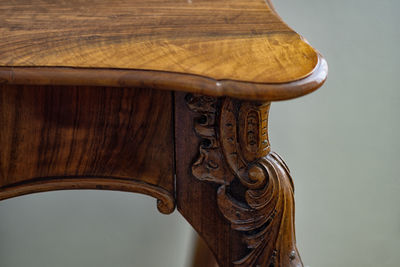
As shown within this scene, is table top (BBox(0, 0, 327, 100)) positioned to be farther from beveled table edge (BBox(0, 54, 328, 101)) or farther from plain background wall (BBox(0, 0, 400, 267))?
plain background wall (BBox(0, 0, 400, 267))

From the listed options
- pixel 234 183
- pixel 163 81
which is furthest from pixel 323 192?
pixel 163 81

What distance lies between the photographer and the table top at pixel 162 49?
1.18ft

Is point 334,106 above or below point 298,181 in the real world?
above

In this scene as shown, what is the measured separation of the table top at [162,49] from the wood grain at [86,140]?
43 mm

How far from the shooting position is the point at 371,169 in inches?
41.2

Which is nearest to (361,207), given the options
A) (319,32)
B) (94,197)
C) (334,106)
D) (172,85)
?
(334,106)

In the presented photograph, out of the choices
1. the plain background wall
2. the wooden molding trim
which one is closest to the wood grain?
the wooden molding trim

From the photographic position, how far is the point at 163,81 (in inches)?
14.2

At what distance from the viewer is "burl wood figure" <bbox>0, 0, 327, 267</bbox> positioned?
0.40m

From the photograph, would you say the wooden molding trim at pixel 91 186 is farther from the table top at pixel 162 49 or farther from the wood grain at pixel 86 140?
the table top at pixel 162 49

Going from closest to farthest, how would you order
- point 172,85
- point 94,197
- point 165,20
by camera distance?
point 172,85 → point 165,20 → point 94,197

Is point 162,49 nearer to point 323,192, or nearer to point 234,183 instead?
point 234,183

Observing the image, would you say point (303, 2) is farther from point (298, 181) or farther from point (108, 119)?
point (108, 119)

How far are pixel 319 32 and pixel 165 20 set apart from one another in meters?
0.59
